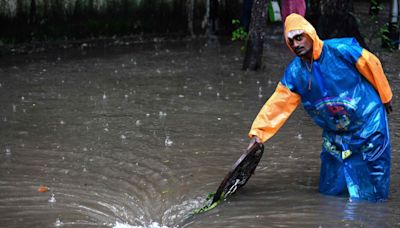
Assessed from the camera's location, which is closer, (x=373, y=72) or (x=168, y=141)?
(x=373, y=72)

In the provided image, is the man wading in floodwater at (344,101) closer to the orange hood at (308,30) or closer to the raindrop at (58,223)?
the orange hood at (308,30)

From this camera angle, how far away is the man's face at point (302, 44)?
488 cm

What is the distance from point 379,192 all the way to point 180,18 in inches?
365

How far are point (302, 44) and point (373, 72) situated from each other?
1.76ft

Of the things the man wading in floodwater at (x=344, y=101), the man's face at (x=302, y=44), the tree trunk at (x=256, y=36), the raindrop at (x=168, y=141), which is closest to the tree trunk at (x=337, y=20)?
the tree trunk at (x=256, y=36)

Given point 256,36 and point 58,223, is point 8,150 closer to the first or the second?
point 58,223

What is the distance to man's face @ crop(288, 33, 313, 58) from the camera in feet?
16.0

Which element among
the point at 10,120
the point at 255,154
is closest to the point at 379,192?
the point at 255,154

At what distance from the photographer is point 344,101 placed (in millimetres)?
4898

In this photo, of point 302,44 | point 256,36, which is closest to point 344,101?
point 302,44

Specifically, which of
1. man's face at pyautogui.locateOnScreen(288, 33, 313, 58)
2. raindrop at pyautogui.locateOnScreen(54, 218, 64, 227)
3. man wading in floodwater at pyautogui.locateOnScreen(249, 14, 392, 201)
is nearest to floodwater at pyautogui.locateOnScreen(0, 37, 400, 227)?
raindrop at pyautogui.locateOnScreen(54, 218, 64, 227)

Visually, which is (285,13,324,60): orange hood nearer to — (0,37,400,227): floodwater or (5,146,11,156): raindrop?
(0,37,400,227): floodwater

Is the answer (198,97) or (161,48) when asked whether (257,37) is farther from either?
(161,48)

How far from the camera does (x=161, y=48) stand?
1265 centimetres
